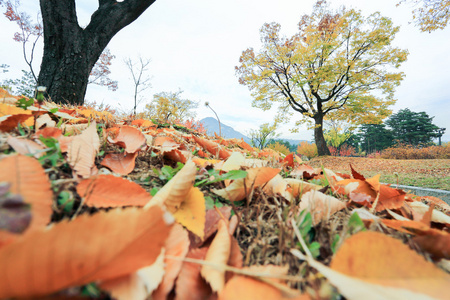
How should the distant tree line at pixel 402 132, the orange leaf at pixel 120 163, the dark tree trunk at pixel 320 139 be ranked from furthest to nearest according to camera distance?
the distant tree line at pixel 402 132 → the dark tree trunk at pixel 320 139 → the orange leaf at pixel 120 163

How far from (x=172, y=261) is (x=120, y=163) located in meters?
0.44

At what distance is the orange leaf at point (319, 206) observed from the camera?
0.52m

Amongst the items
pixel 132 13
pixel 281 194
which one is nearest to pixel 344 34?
pixel 132 13

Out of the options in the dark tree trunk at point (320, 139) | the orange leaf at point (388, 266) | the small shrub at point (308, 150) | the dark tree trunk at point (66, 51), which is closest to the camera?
the orange leaf at point (388, 266)

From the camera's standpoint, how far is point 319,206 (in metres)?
0.57

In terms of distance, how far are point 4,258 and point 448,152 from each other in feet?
58.5

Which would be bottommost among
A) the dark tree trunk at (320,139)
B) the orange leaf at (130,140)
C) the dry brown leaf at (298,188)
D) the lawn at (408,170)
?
the lawn at (408,170)

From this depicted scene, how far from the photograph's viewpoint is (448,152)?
38.9 feet

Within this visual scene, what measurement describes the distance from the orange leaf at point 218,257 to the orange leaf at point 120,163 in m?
0.37

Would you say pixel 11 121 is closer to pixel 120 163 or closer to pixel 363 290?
pixel 120 163

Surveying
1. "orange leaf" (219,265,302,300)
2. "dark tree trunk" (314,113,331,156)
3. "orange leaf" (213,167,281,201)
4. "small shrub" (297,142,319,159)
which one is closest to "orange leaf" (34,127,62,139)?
"orange leaf" (213,167,281,201)

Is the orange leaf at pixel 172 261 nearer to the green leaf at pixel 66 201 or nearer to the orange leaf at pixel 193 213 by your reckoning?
the orange leaf at pixel 193 213

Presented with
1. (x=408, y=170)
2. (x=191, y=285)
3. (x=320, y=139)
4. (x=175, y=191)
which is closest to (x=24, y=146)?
(x=175, y=191)

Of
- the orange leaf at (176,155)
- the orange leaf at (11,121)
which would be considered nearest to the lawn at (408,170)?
the orange leaf at (176,155)
